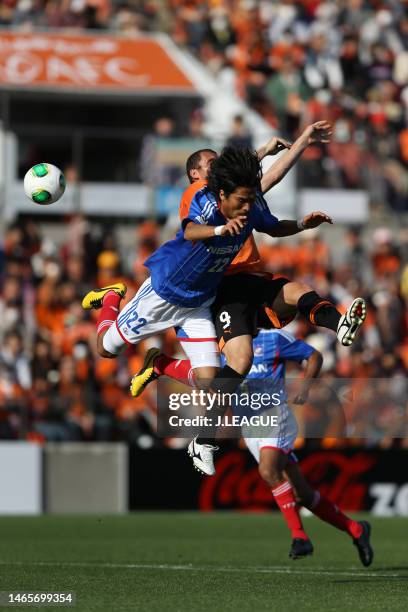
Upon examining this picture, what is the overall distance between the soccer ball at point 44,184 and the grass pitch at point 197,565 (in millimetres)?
2774

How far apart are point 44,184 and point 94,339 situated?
8.16 metres

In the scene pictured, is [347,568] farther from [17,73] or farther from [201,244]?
[17,73]

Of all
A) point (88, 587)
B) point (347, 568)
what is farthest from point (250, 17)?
point (88, 587)

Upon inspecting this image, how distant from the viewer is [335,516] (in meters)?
11.7

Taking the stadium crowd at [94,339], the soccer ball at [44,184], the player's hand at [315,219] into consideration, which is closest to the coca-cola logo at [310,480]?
the stadium crowd at [94,339]

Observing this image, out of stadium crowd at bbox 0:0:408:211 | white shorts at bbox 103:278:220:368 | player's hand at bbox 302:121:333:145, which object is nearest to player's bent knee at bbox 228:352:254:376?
white shorts at bbox 103:278:220:368

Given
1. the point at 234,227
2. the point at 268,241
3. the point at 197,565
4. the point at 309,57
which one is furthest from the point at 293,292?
the point at 309,57

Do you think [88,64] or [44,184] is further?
[88,64]

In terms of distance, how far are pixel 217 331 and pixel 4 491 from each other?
27.7ft

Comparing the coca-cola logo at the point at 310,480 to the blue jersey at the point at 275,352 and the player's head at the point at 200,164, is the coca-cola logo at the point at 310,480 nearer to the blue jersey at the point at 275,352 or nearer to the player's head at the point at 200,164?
the blue jersey at the point at 275,352

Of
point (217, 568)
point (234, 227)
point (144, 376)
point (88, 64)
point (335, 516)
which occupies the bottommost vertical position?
point (217, 568)

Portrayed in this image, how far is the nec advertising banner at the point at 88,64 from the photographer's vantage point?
23.8 metres

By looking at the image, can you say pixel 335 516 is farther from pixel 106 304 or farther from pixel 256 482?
pixel 256 482

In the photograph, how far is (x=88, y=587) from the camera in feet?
32.3
